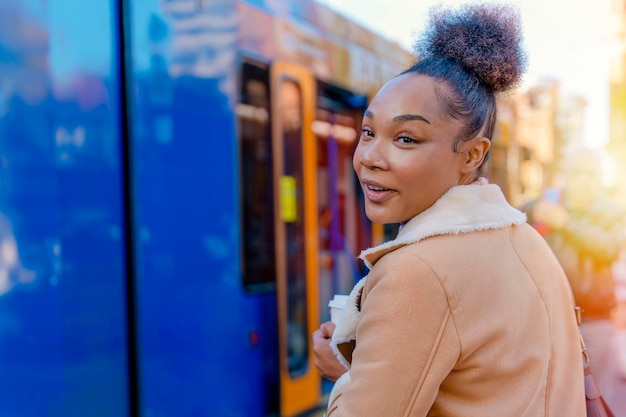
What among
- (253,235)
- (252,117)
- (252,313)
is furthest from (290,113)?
(252,313)

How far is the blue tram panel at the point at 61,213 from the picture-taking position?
7.27ft

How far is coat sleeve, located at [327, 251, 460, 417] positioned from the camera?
40.0 inches

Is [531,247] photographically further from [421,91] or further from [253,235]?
[253,235]

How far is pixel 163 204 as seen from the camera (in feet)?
9.15

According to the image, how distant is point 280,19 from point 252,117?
64cm

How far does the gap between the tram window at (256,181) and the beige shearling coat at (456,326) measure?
2198 millimetres

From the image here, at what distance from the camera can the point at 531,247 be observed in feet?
4.07

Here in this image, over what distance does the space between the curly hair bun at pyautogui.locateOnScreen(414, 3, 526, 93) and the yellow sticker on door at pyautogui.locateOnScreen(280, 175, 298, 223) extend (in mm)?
2431

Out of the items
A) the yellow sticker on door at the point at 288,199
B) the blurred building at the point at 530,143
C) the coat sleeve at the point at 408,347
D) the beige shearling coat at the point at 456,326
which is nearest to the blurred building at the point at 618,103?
the blurred building at the point at 530,143

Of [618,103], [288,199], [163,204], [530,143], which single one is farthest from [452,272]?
[530,143]

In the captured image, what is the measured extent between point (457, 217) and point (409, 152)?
0.14m

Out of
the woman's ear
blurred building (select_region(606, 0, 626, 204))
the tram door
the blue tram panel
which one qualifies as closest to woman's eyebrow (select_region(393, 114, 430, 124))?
the woman's ear

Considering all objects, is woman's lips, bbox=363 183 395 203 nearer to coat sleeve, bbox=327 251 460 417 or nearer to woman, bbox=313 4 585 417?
woman, bbox=313 4 585 417

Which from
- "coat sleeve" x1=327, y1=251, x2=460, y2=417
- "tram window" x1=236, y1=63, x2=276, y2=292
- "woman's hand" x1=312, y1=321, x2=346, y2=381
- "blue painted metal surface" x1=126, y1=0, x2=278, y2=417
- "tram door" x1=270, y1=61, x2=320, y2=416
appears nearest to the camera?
"coat sleeve" x1=327, y1=251, x2=460, y2=417
